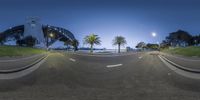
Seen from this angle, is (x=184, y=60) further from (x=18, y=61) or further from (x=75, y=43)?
(x=18, y=61)

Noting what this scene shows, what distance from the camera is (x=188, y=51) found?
12977 mm

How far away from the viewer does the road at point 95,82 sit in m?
10.4

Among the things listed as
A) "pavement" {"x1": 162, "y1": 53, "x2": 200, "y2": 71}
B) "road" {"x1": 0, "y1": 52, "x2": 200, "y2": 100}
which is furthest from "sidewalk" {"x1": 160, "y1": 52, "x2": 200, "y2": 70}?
"road" {"x1": 0, "y1": 52, "x2": 200, "y2": 100}

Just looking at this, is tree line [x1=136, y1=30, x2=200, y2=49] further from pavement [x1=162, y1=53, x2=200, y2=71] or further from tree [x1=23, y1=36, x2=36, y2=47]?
tree [x1=23, y1=36, x2=36, y2=47]

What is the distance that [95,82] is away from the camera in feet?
37.7

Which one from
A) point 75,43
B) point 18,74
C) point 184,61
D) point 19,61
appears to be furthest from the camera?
point 19,61

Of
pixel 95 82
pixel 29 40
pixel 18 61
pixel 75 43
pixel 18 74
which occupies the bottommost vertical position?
pixel 95 82

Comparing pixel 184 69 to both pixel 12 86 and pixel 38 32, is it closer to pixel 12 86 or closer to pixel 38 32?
pixel 38 32

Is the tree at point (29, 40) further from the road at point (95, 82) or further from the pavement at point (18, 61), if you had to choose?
the pavement at point (18, 61)


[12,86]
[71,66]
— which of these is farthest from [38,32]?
[12,86]

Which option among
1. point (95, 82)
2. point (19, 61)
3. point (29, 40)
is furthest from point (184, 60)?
point (19, 61)

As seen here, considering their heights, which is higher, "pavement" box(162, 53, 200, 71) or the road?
"pavement" box(162, 53, 200, 71)

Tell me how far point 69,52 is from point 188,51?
4.85 metres

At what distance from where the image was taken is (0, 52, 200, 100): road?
10.4m
